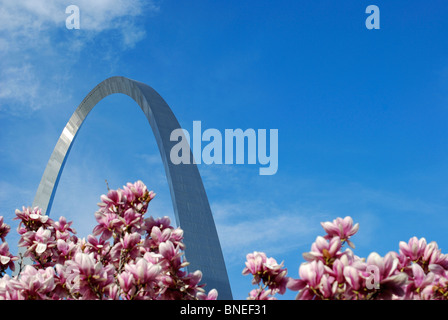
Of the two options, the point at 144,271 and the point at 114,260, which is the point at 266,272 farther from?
the point at 114,260

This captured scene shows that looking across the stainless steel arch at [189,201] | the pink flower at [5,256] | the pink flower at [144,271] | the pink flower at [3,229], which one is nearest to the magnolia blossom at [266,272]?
the pink flower at [144,271]

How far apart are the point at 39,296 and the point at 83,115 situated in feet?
101

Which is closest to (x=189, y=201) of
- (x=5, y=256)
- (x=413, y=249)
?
(x=5, y=256)

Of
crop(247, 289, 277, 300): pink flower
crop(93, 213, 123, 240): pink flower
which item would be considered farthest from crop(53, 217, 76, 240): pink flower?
crop(247, 289, 277, 300): pink flower

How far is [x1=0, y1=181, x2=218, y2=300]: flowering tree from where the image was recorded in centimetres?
427

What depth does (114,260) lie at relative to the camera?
5516 mm

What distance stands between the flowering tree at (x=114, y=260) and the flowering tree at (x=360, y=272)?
85 centimetres

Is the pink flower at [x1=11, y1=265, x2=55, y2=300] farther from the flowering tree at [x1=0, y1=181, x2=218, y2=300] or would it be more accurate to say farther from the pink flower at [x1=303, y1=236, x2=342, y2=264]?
the pink flower at [x1=303, y1=236, x2=342, y2=264]

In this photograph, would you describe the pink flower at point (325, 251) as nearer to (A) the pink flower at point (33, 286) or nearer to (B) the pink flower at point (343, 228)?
(B) the pink flower at point (343, 228)

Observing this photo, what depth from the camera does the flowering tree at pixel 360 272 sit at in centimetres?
350

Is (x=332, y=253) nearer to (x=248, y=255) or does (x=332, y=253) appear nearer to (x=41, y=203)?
(x=248, y=255)

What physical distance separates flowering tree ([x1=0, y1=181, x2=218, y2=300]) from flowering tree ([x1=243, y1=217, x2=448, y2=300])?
85cm

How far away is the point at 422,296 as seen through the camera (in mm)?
3781

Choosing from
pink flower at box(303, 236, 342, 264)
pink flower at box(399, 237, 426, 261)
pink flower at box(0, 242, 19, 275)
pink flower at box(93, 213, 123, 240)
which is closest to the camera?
pink flower at box(303, 236, 342, 264)
